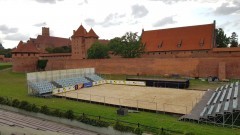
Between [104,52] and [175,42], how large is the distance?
638 inches

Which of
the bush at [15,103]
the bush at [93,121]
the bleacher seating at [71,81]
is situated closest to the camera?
the bush at [93,121]

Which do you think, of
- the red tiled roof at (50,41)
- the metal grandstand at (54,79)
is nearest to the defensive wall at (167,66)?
the metal grandstand at (54,79)

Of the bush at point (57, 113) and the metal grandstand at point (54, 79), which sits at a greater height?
the metal grandstand at point (54, 79)

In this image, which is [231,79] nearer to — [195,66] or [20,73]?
[195,66]

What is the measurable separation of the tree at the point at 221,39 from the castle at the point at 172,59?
11.7m

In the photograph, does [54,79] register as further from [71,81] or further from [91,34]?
[91,34]

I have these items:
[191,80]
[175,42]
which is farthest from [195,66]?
[175,42]

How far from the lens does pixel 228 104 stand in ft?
58.9

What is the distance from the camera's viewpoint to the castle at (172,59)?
4191cm

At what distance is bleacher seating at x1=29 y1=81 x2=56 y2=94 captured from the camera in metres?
30.8

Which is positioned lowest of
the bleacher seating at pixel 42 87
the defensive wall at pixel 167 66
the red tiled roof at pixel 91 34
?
the bleacher seating at pixel 42 87

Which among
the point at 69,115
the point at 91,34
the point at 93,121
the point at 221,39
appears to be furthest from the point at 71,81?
the point at 221,39

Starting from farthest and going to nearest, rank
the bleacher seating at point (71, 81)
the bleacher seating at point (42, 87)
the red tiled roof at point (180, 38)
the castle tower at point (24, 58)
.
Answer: the castle tower at point (24, 58)
the red tiled roof at point (180, 38)
the bleacher seating at point (71, 81)
the bleacher seating at point (42, 87)

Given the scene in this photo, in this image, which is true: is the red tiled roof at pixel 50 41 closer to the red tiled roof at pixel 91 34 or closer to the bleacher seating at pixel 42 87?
the red tiled roof at pixel 91 34
